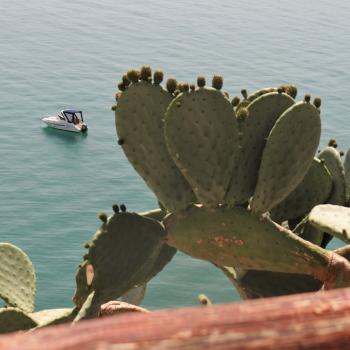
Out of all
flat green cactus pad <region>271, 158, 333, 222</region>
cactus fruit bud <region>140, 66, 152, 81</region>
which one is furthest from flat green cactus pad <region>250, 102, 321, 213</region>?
cactus fruit bud <region>140, 66, 152, 81</region>

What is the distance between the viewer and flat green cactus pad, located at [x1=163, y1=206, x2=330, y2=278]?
366 centimetres

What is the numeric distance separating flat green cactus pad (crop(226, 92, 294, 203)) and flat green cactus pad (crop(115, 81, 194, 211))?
24 centimetres

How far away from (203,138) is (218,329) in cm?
268

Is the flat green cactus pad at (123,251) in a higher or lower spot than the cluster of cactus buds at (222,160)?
lower

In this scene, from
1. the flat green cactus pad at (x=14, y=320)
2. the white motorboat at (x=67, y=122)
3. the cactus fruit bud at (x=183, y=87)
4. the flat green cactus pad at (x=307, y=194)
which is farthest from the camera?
the white motorboat at (x=67, y=122)


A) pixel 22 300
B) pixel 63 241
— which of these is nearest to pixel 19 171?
pixel 63 241

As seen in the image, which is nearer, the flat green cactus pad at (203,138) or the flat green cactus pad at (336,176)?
the flat green cactus pad at (203,138)

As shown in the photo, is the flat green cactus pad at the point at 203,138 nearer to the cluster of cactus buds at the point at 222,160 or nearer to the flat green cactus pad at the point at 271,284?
the cluster of cactus buds at the point at 222,160

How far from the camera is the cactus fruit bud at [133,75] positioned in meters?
3.63

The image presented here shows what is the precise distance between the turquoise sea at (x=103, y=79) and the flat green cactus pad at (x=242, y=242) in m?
32.5

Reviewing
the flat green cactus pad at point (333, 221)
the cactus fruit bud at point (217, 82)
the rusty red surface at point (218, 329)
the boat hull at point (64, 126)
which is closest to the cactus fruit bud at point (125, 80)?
the cactus fruit bud at point (217, 82)

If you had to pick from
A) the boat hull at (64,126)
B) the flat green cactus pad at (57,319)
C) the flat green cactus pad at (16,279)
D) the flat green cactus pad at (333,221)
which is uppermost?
the flat green cactus pad at (333,221)

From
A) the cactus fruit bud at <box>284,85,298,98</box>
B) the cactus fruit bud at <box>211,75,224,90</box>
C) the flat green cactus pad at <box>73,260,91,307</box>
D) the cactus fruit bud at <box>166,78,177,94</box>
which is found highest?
the cactus fruit bud at <box>211,75,224,90</box>

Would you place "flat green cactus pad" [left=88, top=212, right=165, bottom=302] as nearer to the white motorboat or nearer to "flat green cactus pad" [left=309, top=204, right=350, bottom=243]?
"flat green cactus pad" [left=309, top=204, right=350, bottom=243]
